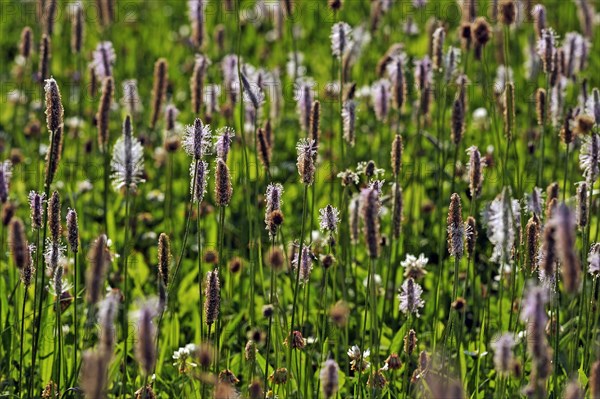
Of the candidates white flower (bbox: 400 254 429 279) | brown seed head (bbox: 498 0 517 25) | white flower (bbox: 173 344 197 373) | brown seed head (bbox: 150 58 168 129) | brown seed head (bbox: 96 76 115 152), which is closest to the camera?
white flower (bbox: 173 344 197 373)

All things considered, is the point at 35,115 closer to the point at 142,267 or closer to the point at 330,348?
the point at 142,267

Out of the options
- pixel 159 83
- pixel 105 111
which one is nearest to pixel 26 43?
pixel 159 83

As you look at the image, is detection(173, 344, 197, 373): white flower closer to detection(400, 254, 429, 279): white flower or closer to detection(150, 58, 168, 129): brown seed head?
detection(400, 254, 429, 279): white flower

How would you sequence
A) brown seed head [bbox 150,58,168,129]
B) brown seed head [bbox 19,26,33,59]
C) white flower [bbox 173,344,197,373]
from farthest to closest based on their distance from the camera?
1. brown seed head [bbox 19,26,33,59]
2. brown seed head [bbox 150,58,168,129]
3. white flower [bbox 173,344,197,373]

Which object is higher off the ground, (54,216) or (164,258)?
(54,216)

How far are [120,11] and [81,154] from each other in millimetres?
2969

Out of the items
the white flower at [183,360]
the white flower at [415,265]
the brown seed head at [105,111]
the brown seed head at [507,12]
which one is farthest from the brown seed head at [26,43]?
the brown seed head at [507,12]

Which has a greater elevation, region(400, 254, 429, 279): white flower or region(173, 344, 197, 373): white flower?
region(400, 254, 429, 279): white flower

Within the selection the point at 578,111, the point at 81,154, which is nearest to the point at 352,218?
the point at 578,111

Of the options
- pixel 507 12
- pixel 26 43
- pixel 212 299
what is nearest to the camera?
pixel 212 299

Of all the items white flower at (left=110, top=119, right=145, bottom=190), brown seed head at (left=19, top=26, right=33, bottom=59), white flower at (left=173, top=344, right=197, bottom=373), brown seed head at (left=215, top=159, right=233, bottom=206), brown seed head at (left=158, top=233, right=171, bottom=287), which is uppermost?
brown seed head at (left=19, top=26, right=33, bottom=59)

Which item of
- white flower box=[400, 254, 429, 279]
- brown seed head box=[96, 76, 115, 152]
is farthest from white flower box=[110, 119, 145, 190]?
white flower box=[400, 254, 429, 279]

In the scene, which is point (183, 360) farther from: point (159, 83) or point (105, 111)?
point (159, 83)

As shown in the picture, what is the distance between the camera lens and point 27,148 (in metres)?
6.13
